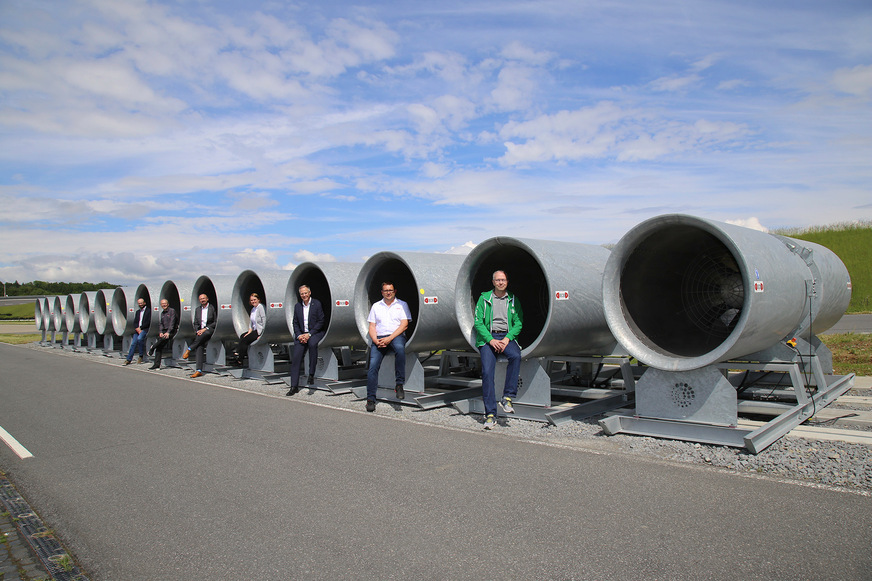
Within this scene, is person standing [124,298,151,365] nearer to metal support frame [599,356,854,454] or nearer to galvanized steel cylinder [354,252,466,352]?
galvanized steel cylinder [354,252,466,352]

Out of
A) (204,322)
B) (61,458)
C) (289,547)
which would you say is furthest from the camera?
(204,322)

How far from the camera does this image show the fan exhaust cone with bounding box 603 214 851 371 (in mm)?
5828

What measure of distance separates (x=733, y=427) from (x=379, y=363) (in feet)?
15.6

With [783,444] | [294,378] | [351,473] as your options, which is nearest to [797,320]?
[783,444]

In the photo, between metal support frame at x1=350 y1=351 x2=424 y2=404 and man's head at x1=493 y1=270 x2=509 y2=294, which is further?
metal support frame at x1=350 y1=351 x2=424 y2=404

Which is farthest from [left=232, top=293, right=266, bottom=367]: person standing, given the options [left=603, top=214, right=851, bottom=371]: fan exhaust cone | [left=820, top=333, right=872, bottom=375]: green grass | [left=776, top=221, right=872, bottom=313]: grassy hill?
[left=776, top=221, right=872, bottom=313]: grassy hill

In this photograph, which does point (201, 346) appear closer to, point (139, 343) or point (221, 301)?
point (221, 301)

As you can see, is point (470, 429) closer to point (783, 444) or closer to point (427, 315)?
point (427, 315)

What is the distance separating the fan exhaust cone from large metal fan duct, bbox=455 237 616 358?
0.75 metres

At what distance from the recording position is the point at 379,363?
8695 millimetres

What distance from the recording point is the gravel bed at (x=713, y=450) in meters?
4.63

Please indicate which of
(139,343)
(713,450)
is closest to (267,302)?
(139,343)

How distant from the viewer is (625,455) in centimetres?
547

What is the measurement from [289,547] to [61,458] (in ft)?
12.6
